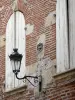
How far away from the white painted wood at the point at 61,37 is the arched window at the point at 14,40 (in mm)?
1420

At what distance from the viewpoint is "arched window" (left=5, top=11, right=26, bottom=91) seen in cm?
1206

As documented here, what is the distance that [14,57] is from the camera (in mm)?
10664

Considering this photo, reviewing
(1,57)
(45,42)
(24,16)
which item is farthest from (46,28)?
(1,57)

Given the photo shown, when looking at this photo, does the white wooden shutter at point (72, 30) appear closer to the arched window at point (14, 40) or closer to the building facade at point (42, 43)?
the building facade at point (42, 43)

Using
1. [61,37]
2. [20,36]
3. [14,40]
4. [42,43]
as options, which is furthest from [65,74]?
[14,40]

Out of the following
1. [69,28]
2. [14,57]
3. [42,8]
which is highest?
[42,8]

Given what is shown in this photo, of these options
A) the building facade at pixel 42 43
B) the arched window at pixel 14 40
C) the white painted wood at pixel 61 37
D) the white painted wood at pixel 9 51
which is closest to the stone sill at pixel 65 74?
the building facade at pixel 42 43

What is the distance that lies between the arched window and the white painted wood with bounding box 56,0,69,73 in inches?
55.9

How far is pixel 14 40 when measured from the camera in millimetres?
12461

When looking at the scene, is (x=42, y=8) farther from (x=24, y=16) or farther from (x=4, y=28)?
(x=4, y=28)

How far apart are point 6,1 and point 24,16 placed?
102 cm

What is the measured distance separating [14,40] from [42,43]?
53.5 inches

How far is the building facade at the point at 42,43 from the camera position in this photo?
1055cm

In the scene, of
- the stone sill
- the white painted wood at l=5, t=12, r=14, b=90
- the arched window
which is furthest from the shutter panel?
the stone sill
